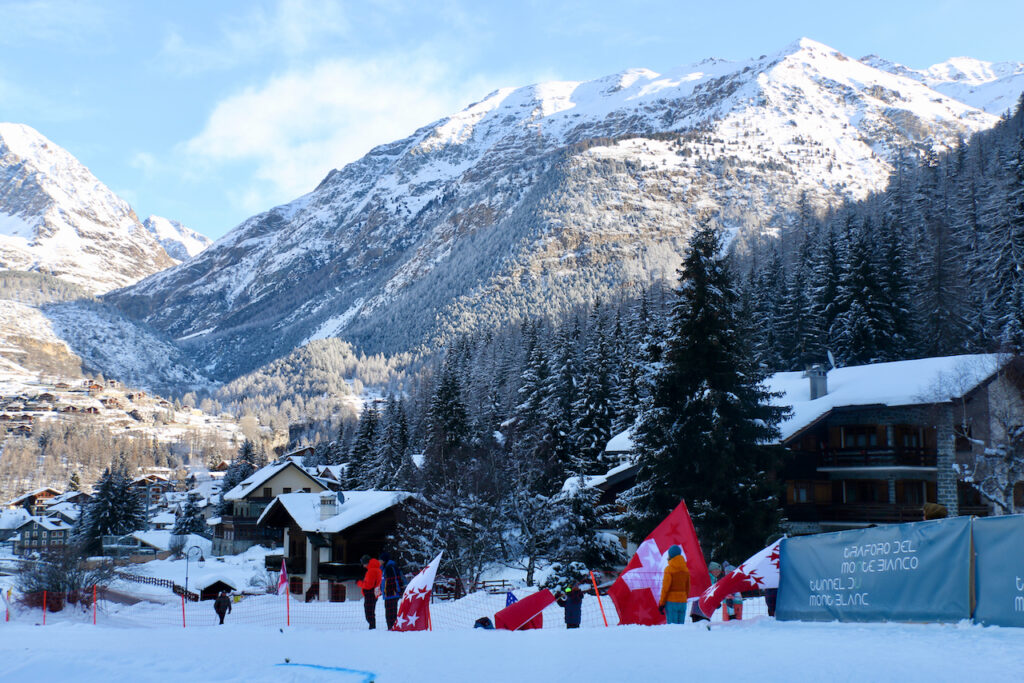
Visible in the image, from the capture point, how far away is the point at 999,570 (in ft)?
31.3

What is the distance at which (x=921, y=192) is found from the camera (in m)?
Result: 78.9

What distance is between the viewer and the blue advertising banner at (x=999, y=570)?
928cm

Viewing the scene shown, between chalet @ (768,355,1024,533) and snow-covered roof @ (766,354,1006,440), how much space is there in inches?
1.6

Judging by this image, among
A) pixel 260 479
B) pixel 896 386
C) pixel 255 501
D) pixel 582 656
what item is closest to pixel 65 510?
pixel 255 501

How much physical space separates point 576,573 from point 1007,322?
2826cm

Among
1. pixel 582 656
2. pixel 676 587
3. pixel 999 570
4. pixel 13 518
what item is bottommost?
pixel 13 518

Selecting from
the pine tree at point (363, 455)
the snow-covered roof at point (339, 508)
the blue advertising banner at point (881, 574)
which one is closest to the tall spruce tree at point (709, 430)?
the blue advertising banner at point (881, 574)

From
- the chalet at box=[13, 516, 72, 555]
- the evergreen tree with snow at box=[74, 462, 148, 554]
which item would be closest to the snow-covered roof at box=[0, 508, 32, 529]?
the chalet at box=[13, 516, 72, 555]

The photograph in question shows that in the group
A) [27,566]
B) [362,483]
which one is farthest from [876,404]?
[27,566]

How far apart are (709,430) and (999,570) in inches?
665

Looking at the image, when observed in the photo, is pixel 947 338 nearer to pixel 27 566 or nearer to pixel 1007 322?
pixel 1007 322

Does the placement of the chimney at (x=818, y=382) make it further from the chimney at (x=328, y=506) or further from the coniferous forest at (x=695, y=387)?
the chimney at (x=328, y=506)

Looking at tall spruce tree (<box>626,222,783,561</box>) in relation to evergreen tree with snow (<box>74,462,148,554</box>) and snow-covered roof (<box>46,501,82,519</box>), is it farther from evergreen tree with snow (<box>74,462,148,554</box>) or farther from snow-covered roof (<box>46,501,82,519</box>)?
snow-covered roof (<box>46,501,82,519</box>)

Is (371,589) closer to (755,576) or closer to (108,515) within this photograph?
(755,576)
